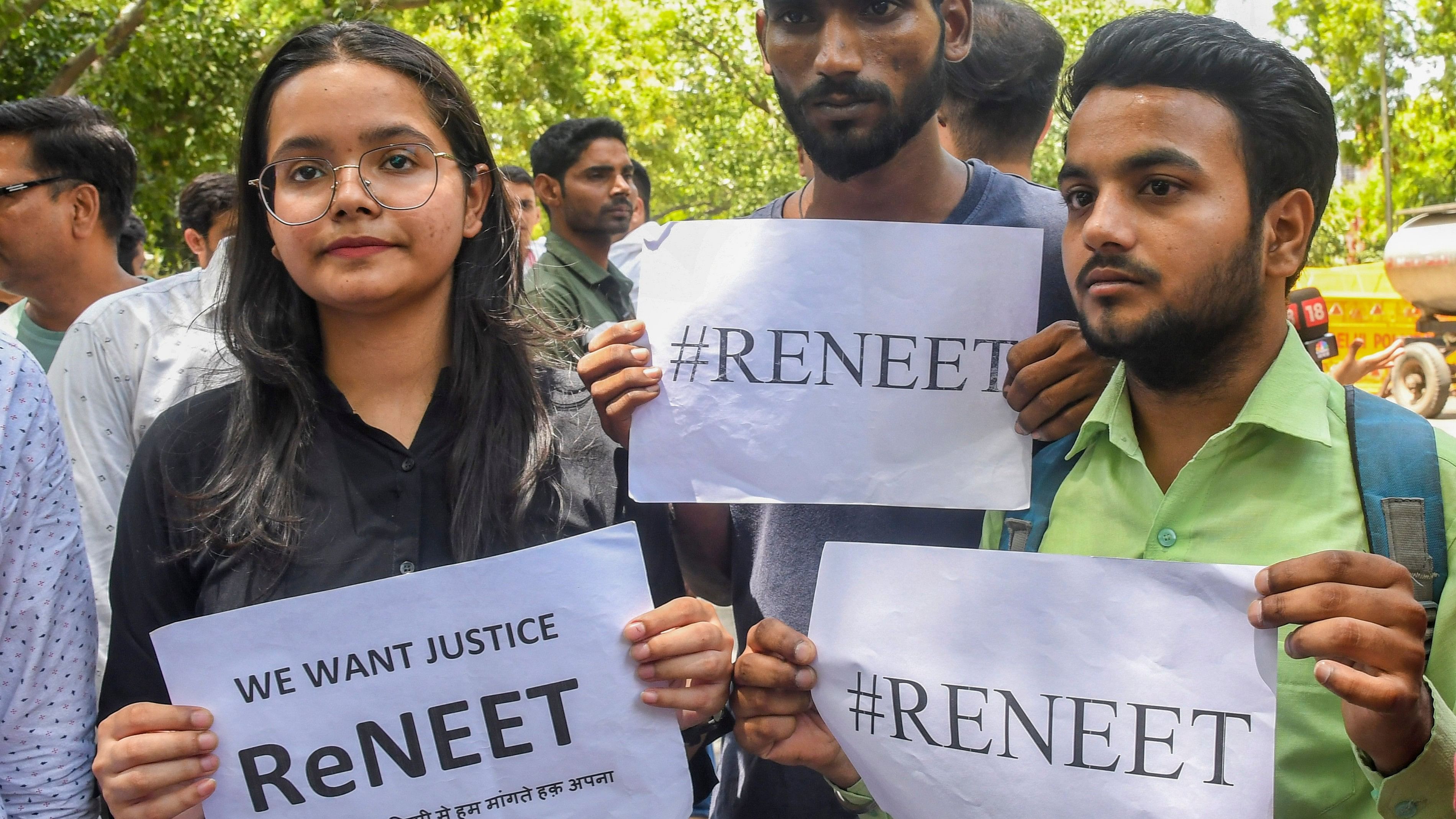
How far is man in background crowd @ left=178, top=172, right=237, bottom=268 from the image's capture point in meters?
5.77

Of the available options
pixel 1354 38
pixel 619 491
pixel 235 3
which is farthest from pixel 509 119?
pixel 619 491

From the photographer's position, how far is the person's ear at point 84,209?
3676 mm

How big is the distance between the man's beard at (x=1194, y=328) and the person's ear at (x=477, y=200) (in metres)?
0.95

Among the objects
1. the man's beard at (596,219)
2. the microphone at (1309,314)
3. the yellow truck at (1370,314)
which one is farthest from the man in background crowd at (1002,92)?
the yellow truck at (1370,314)

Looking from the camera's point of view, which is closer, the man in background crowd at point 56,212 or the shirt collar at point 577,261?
the man in background crowd at point 56,212

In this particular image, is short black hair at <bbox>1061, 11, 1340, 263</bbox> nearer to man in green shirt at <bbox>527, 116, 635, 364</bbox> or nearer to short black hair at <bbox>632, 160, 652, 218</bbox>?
man in green shirt at <bbox>527, 116, 635, 364</bbox>

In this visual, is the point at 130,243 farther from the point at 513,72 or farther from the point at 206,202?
the point at 513,72

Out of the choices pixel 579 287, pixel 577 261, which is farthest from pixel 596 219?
pixel 579 287

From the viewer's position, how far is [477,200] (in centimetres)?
205

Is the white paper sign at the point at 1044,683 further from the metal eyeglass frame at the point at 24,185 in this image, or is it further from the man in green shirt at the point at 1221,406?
the metal eyeglass frame at the point at 24,185

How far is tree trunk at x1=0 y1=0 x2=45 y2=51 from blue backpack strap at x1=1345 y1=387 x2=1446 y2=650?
29.2 feet

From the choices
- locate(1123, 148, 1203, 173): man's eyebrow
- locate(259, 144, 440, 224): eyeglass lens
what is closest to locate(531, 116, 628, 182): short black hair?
locate(259, 144, 440, 224): eyeglass lens

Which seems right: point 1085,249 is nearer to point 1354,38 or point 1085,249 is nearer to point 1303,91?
point 1303,91

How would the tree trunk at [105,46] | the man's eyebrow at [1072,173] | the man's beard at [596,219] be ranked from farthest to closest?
the tree trunk at [105,46], the man's beard at [596,219], the man's eyebrow at [1072,173]
